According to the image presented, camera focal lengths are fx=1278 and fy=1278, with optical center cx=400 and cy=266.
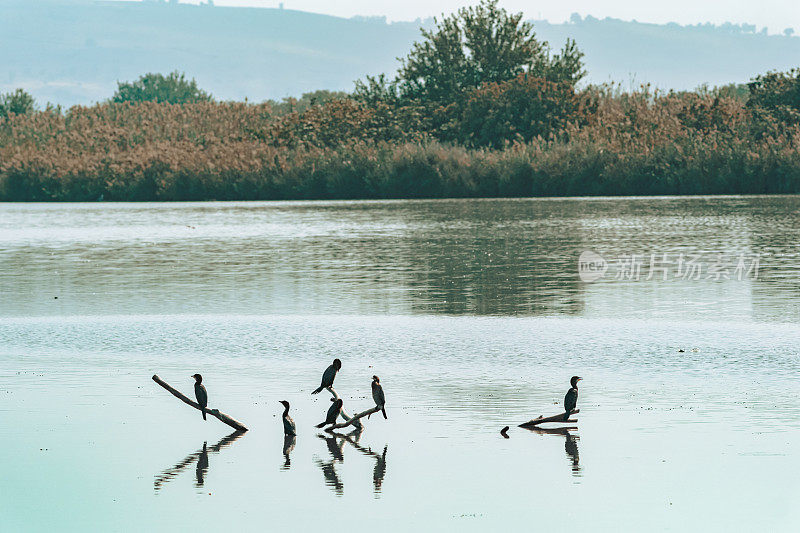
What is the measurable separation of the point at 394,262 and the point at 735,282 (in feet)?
20.1

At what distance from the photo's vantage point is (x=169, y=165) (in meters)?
48.1

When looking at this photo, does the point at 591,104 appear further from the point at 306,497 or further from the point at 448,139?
the point at 306,497

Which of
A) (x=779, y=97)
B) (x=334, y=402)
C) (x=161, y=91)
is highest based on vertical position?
(x=161, y=91)

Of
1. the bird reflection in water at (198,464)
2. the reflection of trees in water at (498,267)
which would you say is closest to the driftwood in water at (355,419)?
the bird reflection in water at (198,464)

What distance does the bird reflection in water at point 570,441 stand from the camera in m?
7.11

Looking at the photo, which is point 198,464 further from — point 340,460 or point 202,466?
point 340,460

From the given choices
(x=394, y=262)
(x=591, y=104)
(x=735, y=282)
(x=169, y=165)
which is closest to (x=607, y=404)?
(x=735, y=282)

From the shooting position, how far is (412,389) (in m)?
9.46

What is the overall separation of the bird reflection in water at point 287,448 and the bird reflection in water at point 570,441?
1.49 meters

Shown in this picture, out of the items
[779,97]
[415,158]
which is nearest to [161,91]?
[415,158]

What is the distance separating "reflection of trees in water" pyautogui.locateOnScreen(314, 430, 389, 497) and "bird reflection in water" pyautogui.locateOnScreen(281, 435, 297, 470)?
167 millimetres

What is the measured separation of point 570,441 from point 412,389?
78.1 inches

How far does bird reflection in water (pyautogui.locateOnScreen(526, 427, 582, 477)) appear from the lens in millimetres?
7113

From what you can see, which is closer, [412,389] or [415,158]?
[412,389]
